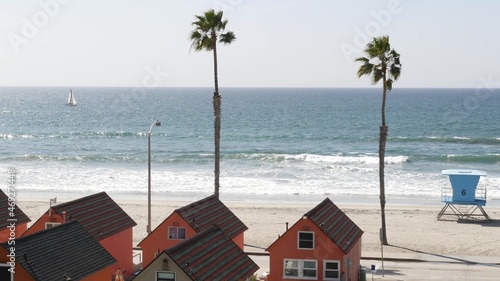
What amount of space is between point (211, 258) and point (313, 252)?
19.0 feet

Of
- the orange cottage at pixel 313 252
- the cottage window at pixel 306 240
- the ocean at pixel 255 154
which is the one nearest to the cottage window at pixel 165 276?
the orange cottage at pixel 313 252

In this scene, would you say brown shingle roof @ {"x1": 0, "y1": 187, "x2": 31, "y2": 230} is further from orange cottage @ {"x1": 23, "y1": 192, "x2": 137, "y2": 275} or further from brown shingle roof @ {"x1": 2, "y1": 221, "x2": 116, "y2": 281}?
brown shingle roof @ {"x1": 2, "y1": 221, "x2": 116, "y2": 281}

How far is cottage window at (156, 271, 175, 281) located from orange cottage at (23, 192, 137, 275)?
711 centimetres

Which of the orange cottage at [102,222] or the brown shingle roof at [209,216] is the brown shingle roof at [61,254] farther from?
the brown shingle roof at [209,216]

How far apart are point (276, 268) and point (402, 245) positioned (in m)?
11.3

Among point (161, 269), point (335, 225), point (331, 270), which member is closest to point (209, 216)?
point (335, 225)

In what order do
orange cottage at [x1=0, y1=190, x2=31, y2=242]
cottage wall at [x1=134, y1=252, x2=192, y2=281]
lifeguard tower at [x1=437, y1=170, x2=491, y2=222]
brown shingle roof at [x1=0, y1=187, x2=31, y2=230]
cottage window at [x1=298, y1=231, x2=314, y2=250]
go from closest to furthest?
cottage wall at [x1=134, y1=252, x2=192, y2=281] < cottage window at [x1=298, y1=231, x2=314, y2=250] < orange cottage at [x1=0, y1=190, x2=31, y2=242] < brown shingle roof at [x1=0, y1=187, x2=31, y2=230] < lifeguard tower at [x1=437, y1=170, x2=491, y2=222]

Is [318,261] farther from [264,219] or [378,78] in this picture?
[264,219]

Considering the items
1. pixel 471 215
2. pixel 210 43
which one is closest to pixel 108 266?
pixel 210 43

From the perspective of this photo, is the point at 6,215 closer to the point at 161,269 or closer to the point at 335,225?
the point at 161,269

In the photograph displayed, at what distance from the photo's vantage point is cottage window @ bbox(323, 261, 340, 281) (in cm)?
2825

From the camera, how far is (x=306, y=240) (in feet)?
92.9

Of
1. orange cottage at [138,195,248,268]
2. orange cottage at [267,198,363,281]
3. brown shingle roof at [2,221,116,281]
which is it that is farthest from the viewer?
orange cottage at [138,195,248,268]

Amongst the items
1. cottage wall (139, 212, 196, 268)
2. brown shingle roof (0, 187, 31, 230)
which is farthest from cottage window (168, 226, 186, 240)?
brown shingle roof (0, 187, 31, 230)
